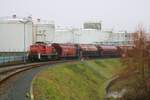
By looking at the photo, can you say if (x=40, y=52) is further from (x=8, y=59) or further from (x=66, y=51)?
(x=66, y=51)

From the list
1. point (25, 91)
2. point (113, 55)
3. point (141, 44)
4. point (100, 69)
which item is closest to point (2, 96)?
point (25, 91)

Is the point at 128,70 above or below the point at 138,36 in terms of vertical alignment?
below

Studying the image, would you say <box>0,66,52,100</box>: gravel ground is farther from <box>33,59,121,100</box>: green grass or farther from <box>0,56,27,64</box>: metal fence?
<box>0,56,27,64</box>: metal fence

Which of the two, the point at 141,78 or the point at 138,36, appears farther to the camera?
the point at 138,36

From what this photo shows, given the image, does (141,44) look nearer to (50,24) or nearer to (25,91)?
(25,91)

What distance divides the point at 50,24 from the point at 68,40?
75.2ft

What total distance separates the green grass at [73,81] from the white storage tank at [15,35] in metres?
20.2

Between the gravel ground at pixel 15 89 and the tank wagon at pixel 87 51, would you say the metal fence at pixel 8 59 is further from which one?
the tank wagon at pixel 87 51

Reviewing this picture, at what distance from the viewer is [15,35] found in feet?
281

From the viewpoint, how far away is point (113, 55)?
297ft

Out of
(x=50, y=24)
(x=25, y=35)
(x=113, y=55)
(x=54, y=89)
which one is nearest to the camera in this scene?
(x=54, y=89)

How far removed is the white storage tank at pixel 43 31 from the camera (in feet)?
310

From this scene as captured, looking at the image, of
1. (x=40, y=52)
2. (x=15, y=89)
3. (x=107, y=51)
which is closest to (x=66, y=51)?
(x=40, y=52)

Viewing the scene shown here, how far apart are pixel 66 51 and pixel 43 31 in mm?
25626
